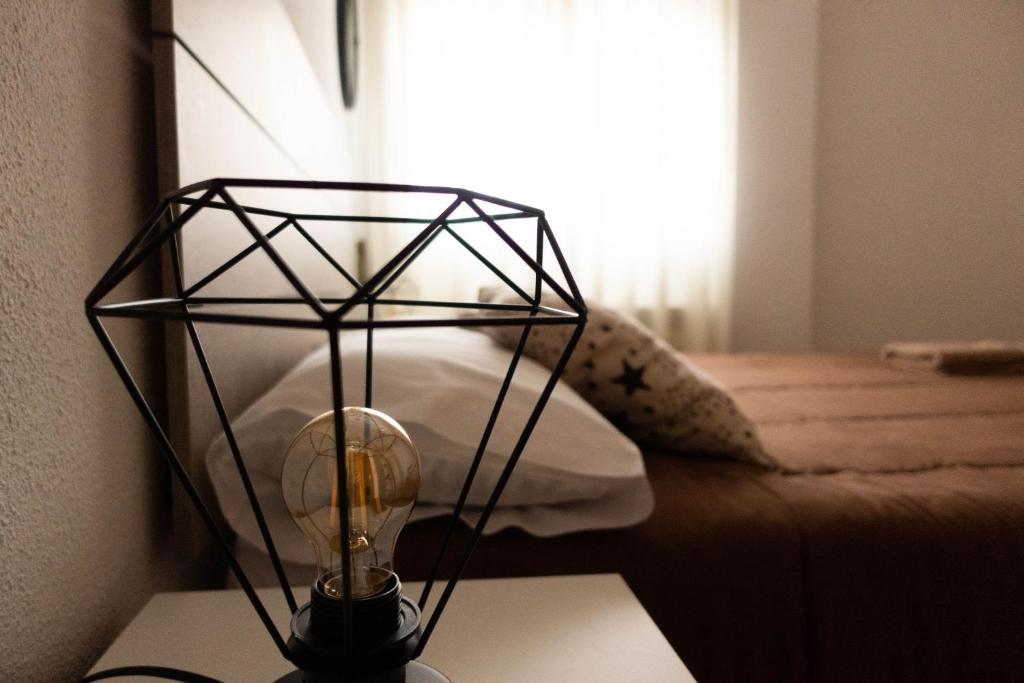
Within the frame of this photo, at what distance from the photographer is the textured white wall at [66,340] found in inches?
14.7

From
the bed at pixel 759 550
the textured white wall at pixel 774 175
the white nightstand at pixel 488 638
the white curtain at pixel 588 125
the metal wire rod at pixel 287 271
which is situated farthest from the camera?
the textured white wall at pixel 774 175

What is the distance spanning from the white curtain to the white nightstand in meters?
2.21

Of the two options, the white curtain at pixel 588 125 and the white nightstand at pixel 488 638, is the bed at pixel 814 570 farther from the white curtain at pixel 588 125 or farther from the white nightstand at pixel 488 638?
the white curtain at pixel 588 125

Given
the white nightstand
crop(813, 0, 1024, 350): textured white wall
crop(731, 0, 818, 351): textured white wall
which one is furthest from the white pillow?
crop(813, 0, 1024, 350): textured white wall

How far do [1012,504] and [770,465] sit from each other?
10.7 inches

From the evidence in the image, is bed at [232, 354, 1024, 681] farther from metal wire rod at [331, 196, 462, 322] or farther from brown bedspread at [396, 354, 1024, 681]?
metal wire rod at [331, 196, 462, 322]

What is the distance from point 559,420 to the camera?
72cm

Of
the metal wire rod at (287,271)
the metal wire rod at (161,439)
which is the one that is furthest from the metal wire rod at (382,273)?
the metal wire rod at (161,439)

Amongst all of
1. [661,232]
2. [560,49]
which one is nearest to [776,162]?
A: [661,232]

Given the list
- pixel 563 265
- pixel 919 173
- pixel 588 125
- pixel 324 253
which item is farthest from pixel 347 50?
pixel 919 173

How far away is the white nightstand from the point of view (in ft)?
1.44

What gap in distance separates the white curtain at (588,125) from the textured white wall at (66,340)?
2.18m

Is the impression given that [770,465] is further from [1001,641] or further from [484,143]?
[484,143]

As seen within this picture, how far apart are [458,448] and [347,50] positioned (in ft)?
5.86
